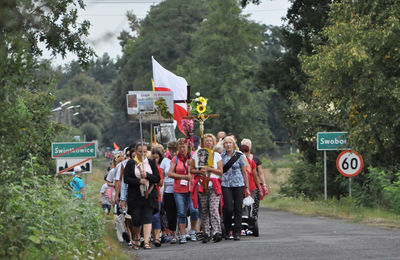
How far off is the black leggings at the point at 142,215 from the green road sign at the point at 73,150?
507 inches

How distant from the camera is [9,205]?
384 inches

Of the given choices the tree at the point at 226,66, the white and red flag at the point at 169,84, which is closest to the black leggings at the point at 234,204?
the white and red flag at the point at 169,84

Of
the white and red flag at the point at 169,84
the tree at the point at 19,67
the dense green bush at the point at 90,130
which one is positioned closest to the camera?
the tree at the point at 19,67

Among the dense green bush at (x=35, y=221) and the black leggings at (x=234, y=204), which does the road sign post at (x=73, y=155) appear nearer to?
the black leggings at (x=234, y=204)

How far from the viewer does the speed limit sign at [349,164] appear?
25.6 metres

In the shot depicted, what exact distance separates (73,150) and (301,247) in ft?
52.9

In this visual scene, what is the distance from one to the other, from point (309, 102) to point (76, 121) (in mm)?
105449

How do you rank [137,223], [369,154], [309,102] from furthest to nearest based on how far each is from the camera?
[309,102]
[369,154]
[137,223]

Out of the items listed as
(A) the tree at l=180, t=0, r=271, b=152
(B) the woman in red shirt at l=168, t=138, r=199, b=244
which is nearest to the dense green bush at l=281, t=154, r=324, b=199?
(B) the woman in red shirt at l=168, t=138, r=199, b=244

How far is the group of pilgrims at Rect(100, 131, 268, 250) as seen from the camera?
15.2m

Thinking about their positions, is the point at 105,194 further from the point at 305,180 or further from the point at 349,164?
the point at 305,180

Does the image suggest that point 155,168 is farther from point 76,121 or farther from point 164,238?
point 76,121

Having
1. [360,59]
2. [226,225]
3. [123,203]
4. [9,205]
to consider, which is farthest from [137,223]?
[360,59]

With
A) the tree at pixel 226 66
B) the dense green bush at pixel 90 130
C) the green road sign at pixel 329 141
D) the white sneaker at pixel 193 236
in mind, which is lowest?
the white sneaker at pixel 193 236
